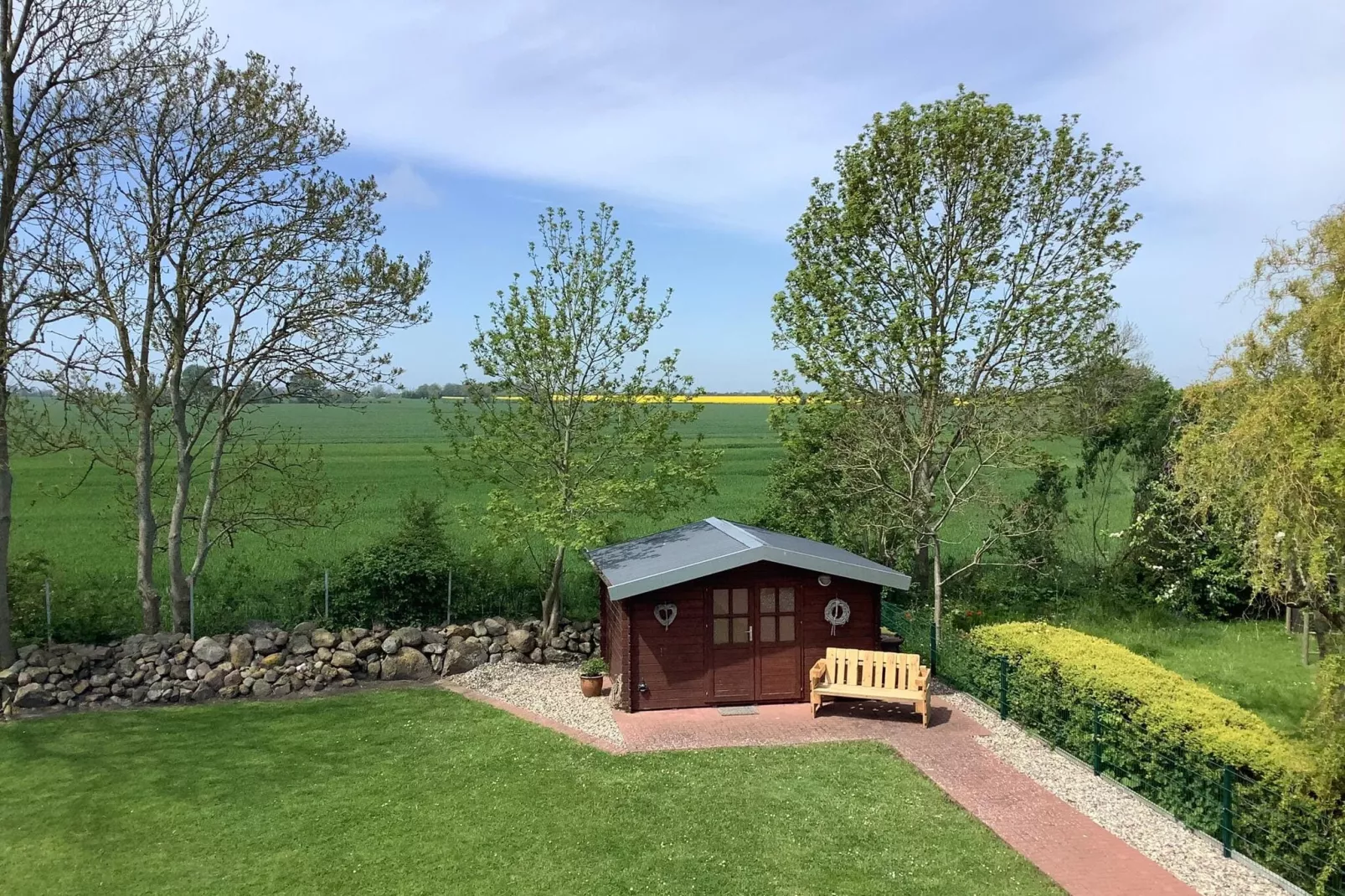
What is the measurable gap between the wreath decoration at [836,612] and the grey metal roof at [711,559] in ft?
1.81

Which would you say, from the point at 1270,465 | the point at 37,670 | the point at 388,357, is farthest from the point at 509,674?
the point at 1270,465

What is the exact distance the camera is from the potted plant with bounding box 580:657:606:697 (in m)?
13.2

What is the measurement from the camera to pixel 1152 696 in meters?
9.38

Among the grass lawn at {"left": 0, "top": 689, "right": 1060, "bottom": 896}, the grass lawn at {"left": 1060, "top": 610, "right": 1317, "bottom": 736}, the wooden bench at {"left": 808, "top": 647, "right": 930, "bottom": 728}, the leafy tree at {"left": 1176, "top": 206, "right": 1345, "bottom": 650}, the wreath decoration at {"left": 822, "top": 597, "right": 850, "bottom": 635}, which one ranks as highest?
the leafy tree at {"left": 1176, "top": 206, "right": 1345, "bottom": 650}

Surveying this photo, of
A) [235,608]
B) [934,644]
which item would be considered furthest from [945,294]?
[235,608]

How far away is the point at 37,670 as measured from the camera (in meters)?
13.1

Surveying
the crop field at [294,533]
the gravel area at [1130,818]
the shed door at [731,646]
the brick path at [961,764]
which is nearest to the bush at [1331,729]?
the gravel area at [1130,818]

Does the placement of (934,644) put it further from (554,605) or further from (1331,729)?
(1331,729)

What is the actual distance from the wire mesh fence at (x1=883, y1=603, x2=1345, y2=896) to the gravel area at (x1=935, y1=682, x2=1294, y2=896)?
149mm

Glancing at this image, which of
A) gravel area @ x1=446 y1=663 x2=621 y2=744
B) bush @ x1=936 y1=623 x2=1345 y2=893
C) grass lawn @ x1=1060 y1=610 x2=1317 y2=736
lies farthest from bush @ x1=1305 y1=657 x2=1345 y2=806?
gravel area @ x1=446 y1=663 x2=621 y2=744

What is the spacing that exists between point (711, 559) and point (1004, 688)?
4591 millimetres

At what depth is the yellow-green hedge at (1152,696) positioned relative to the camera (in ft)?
26.2

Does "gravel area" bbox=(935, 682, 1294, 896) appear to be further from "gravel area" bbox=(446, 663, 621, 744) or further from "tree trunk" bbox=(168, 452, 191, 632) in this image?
"tree trunk" bbox=(168, 452, 191, 632)

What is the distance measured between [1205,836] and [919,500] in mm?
8137
